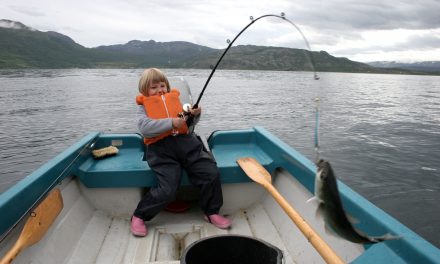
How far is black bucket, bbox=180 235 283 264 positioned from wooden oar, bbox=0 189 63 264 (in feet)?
3.85

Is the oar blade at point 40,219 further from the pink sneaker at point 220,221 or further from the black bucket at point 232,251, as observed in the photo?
the pink sneaker at point 220,221

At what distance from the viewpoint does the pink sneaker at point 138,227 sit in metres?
3.81

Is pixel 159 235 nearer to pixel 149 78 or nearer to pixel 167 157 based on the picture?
pixel 167 157

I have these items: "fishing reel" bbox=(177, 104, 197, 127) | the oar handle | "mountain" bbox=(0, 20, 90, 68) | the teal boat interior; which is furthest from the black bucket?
"mountain" bbox=(0, 20, 90, 68)

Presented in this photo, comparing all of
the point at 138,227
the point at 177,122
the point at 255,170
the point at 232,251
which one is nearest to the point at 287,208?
the point at 232,251

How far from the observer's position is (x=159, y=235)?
3.91 m

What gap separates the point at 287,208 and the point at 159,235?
5.37ft

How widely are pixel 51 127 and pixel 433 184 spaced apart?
575 inches

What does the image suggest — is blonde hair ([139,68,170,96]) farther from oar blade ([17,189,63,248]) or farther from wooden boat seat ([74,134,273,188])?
oar blade ([17,189,63,248])

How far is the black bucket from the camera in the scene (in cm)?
261

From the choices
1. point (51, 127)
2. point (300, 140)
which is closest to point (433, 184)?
point (300, 140)

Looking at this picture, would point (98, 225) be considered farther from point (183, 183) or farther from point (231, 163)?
point (231, 163)

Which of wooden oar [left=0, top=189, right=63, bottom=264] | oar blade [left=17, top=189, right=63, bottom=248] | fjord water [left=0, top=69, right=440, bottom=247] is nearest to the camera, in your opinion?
wooden oar [left=0, top=189, right=63, bottom=264]

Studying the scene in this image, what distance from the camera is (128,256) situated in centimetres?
349
